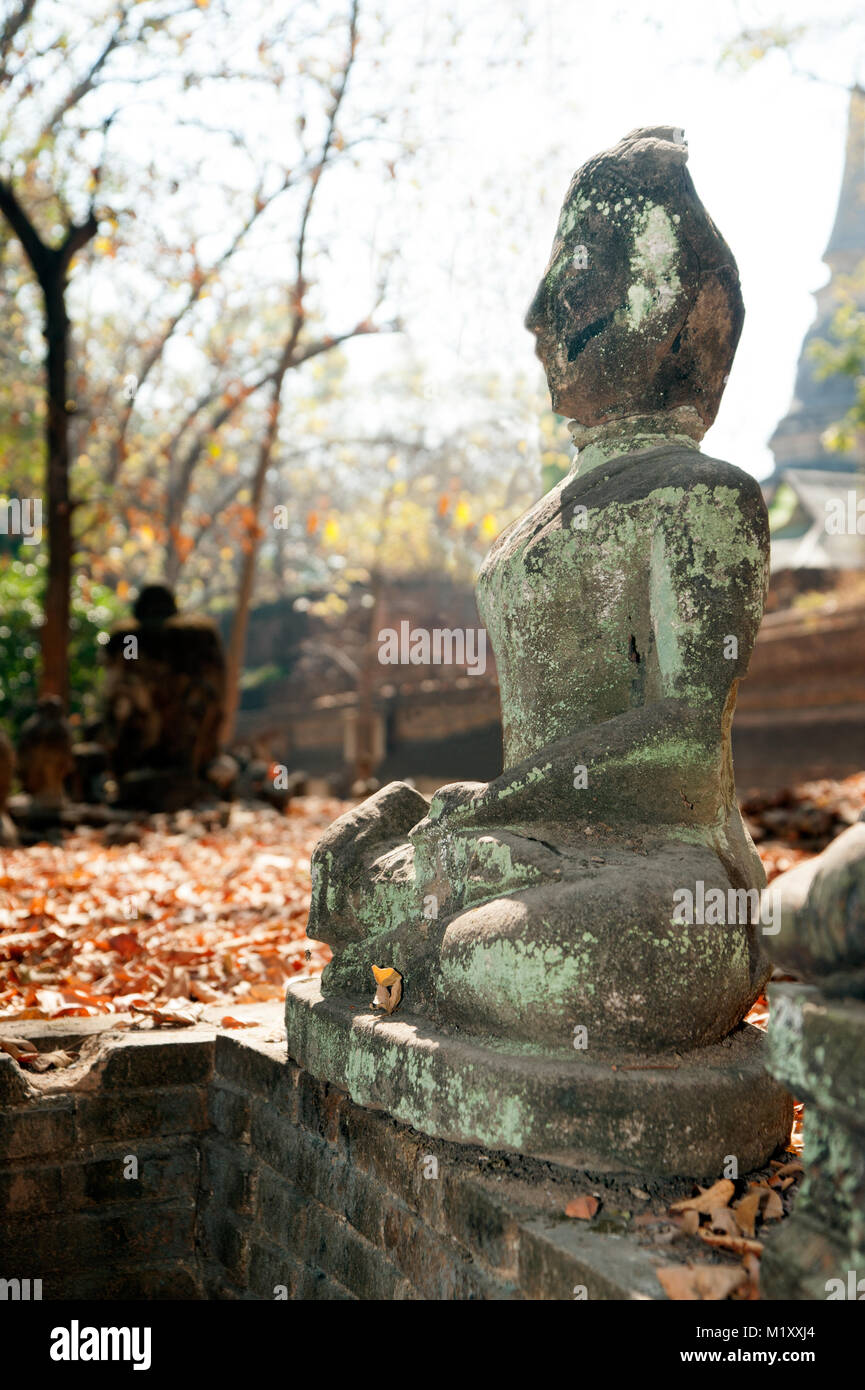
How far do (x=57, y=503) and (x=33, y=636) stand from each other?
401 cm

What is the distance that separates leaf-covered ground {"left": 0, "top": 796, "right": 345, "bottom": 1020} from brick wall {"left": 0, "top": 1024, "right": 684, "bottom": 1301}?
0.56m

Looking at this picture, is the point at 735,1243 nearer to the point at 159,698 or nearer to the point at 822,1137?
the point at 822,1137

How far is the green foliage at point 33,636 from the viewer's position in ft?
46.6

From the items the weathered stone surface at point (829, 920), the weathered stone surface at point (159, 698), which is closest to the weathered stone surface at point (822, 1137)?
the weathered stone surface at point (829, 920)

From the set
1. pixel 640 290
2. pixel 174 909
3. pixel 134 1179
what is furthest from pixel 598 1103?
pixel 174 909

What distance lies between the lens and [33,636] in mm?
14500

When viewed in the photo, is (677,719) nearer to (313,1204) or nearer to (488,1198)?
(488,1198)

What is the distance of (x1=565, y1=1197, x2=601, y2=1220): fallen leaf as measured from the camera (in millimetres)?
1896

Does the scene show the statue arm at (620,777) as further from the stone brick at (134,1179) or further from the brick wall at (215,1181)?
the stone brick at (134,1179)

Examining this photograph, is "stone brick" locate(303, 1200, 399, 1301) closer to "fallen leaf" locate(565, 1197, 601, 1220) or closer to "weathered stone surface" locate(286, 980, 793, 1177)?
"weathered stone surface" locate(286, 980, 793, 1177)

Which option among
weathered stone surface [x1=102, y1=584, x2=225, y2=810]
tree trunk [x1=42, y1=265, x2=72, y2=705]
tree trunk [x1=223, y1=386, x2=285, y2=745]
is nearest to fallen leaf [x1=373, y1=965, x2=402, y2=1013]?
weathered stone surface [x1=102, y1=584, x2=225, y2=810]

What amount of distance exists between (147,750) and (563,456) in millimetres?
9784

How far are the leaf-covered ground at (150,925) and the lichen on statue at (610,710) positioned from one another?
1605 millimetres
